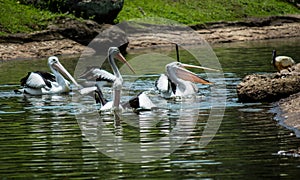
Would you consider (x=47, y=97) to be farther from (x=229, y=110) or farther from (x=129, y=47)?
(x=129, y=47)

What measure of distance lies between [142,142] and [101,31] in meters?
21.7

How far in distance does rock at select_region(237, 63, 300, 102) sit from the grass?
1746 cm

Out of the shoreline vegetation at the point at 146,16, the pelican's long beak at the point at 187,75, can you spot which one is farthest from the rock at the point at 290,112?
the shoreline vegetation at the point at 146,16

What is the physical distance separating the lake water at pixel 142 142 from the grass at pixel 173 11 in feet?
49.5

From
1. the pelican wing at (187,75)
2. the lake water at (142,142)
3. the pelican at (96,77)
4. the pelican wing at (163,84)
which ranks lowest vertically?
the pelican at (96,77)

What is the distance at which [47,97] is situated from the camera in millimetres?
17016

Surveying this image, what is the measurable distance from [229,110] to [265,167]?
15.9ft

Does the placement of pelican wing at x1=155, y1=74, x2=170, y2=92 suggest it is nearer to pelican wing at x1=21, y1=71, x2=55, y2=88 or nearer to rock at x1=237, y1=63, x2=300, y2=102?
rock at x1=237, y1=63, x2=300, y2=102

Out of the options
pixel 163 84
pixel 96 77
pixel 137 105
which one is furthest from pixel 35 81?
pixel 137 105

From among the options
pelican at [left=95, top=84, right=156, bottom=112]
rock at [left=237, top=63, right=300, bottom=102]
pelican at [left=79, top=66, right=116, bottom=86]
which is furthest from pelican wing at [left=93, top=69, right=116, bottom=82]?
rock at [left=237, top=63, right=300, bottom=102]

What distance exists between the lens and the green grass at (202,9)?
37.1 metres

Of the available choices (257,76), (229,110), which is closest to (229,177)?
(229,110)

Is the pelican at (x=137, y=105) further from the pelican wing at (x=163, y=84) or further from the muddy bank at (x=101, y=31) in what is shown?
the muddy bank at (x=101, y=31)

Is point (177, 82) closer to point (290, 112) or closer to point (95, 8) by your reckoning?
point (290, 112)
